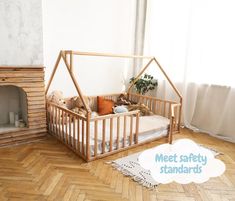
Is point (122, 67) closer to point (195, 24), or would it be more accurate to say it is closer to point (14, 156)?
point (195, 24)

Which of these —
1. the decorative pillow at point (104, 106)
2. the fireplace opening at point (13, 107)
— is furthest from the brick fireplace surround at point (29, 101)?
the decorative pillow at point (104, 106)

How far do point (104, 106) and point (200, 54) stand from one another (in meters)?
1.76

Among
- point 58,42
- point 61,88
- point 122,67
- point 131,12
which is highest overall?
point 131,12

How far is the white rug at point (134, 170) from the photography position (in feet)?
7.15

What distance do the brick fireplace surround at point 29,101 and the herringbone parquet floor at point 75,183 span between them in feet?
0.73

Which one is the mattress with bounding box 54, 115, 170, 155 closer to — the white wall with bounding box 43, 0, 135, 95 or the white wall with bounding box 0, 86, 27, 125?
the white wall with bounding box 0, 86, 27, 125

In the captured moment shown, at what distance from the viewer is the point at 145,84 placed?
4.16 m

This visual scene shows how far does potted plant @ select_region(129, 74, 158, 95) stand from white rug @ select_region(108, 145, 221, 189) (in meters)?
1.69

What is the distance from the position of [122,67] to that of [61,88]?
1.35m

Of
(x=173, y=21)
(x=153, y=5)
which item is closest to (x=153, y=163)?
(x=173, y=21)

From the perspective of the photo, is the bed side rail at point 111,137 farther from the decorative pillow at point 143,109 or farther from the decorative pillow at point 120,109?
the decorative pillow at point 143,109

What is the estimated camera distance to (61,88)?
375 centimetres

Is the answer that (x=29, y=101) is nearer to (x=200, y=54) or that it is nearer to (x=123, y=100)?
(x=123, y=100)

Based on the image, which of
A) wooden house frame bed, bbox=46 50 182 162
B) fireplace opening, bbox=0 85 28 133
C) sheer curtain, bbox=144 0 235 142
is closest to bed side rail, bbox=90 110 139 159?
wooden house frame bed, bbox=46 50 182 162
